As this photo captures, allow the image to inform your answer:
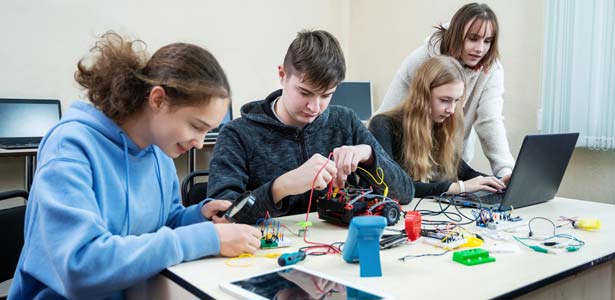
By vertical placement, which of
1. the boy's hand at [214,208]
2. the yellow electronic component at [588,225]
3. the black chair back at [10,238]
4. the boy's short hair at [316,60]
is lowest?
the black chair back at [10,238]

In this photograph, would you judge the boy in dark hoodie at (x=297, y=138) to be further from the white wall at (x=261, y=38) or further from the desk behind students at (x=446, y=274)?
the white wall at (x=261, y=38)

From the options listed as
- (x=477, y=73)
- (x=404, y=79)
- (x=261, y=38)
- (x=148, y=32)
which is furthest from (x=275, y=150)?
(x=261, y=38)

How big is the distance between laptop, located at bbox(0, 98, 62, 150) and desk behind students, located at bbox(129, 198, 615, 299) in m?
2.25

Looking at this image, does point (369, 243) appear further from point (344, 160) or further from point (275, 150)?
point (275, 150)

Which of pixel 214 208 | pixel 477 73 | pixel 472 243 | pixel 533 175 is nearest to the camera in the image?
pixel 472 243

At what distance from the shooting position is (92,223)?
0.82 m

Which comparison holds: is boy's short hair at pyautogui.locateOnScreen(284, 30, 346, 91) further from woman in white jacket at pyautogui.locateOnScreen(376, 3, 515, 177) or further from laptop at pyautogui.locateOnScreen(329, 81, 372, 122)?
laptop at pyautogui.locateOnScreen(329, 81, 372, 122)

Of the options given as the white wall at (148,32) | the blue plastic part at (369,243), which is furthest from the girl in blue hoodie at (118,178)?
the white wall at (148,32)

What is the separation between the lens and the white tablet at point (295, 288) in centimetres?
74

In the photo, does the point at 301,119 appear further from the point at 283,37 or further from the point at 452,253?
the point at 283,37

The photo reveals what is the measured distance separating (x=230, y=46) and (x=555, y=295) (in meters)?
3.26

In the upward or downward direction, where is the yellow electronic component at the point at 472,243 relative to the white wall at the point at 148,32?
downward

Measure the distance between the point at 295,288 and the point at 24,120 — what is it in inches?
107

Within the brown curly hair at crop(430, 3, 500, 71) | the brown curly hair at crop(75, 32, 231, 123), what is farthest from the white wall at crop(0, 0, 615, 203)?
the brown curly hair at crop(75, 32, 231, 123)
